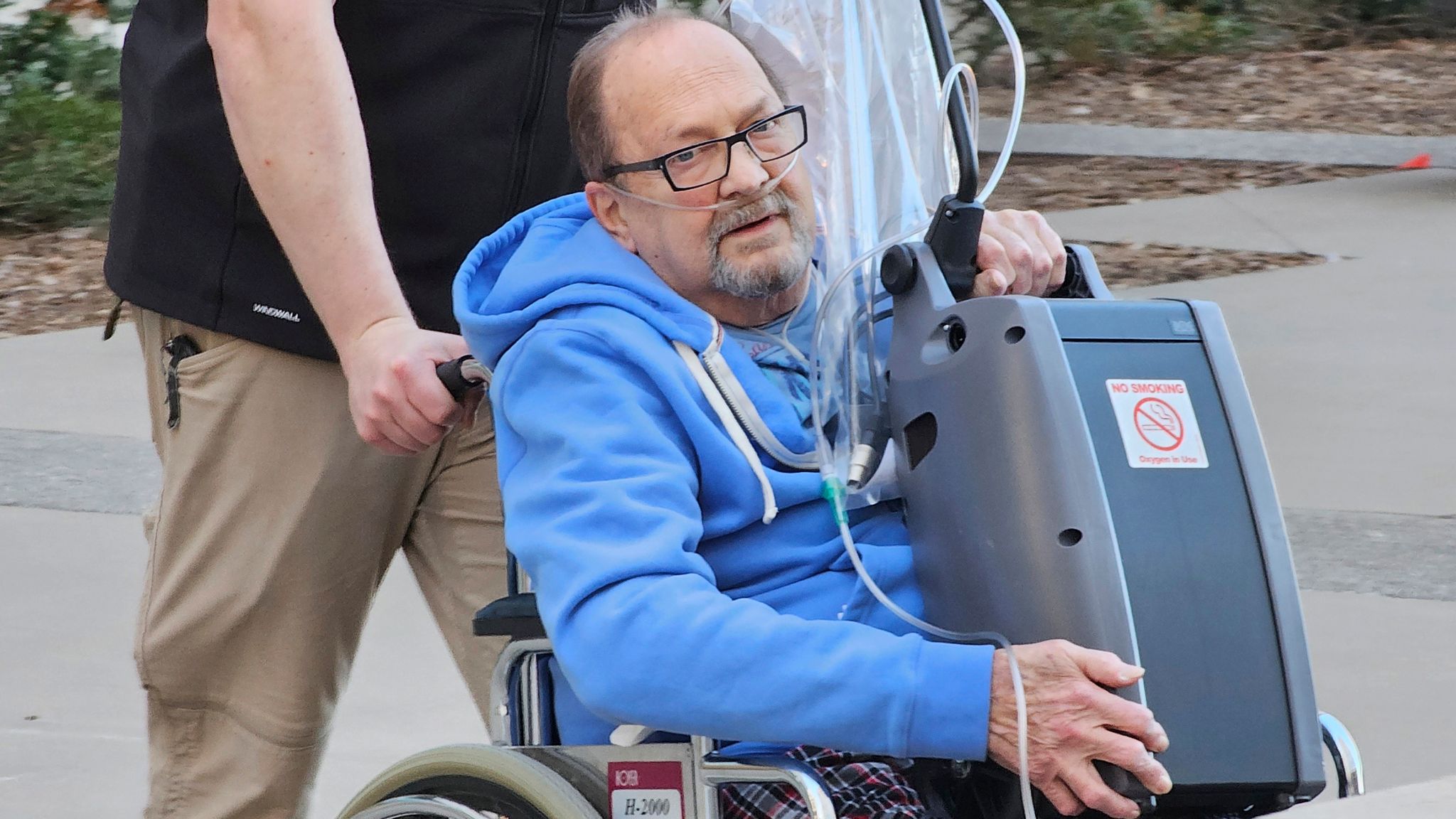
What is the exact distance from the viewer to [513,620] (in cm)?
216

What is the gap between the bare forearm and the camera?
221cm

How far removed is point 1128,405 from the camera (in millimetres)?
1971

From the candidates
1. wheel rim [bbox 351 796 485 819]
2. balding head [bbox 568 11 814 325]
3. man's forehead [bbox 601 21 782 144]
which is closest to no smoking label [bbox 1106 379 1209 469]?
balding head [bbox 568 11 814 325]

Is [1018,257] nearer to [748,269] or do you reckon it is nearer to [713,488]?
[748,269]

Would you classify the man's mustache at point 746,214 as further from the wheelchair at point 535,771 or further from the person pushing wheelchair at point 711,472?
the wheelchair at point 535,771

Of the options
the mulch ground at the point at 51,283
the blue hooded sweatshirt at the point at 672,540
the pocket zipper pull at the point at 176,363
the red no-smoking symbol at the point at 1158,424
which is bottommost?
the mulch ground at the point at 51,283

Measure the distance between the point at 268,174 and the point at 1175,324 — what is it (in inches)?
40.8

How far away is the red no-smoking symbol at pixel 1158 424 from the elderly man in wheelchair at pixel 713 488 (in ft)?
0.78

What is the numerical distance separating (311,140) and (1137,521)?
1.01 meters

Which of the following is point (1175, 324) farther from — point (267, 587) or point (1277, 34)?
point (1277, 34)

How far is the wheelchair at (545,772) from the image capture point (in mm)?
1993

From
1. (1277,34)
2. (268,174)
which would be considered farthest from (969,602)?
(1277,34)

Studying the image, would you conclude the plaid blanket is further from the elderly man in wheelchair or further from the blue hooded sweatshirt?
the blue hooded sweatshirt

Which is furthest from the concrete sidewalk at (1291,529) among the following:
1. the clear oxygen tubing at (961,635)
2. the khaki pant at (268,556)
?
the khaki pant at (268,556)
